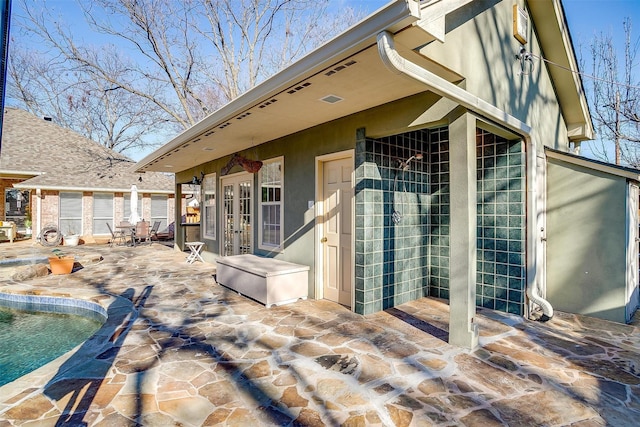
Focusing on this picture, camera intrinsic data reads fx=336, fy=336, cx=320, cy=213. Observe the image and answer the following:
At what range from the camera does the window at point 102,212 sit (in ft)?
43.2

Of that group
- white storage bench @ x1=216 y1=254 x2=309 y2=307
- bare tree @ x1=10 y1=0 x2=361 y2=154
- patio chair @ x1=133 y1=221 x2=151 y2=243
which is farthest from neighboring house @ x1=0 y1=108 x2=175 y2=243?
white storage bench @ x1=216 y1=254 x2=309 y2=307

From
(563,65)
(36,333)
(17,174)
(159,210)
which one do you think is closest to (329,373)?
(36,333)

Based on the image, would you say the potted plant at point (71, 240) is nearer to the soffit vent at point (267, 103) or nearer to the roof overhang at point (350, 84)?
the roof overhang at point (350, 84)

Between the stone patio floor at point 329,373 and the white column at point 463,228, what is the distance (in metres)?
0.29

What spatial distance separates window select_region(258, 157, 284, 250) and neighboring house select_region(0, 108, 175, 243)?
9.43 m

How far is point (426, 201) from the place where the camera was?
5.26 m

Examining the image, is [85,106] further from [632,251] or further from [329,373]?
[632,251]

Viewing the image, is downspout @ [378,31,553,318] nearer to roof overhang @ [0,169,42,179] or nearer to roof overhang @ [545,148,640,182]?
roof overhang @ [545,148,640,182]

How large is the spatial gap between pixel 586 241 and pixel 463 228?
241 centimetres

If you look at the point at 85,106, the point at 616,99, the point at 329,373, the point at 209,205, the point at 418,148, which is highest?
the point at 85,106

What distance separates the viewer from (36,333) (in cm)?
437

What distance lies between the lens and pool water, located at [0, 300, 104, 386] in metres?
3.56

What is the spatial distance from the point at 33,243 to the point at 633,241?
53.3 feet

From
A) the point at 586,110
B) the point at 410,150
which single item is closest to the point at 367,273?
the point at 410,150
